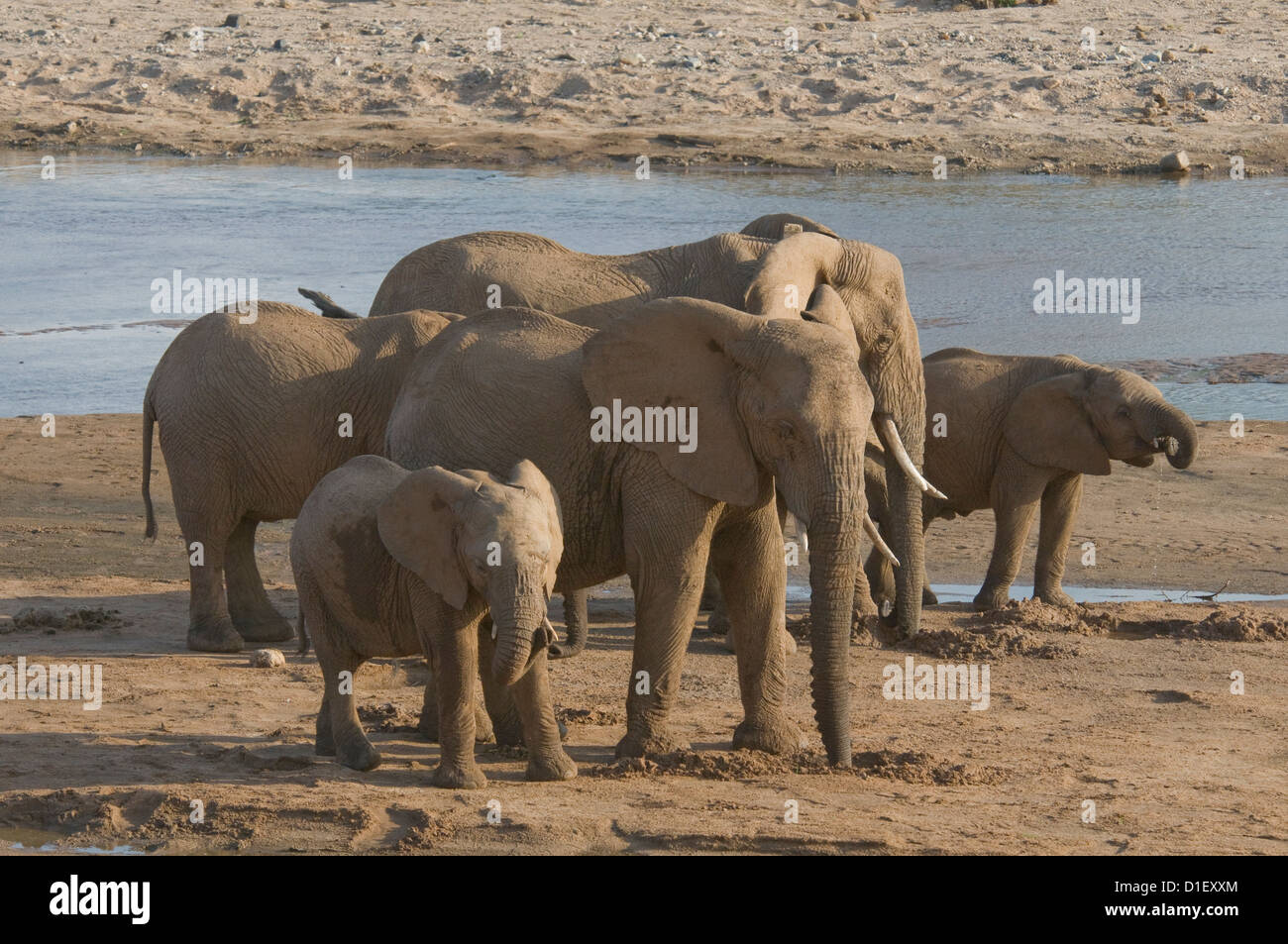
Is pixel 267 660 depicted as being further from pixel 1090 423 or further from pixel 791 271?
pixel 1090 423

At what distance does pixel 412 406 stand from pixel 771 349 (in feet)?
5.55

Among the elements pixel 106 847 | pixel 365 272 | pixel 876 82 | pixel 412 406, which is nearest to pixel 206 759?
pixel 106 847

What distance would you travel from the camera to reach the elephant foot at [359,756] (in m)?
8.06

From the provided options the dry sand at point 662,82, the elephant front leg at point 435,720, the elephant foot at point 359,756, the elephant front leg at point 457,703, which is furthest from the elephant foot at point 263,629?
the dry sand at point 662,82

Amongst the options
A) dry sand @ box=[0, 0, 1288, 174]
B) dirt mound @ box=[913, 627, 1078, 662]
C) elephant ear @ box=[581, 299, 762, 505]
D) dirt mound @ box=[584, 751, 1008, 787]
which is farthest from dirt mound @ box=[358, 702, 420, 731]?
dry sand @ box=[0, 0, 1288, 174]

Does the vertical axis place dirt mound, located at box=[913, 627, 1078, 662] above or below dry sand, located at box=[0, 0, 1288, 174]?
below

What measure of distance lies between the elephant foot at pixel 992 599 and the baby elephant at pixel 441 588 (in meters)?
4.21

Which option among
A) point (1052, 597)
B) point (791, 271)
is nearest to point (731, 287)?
point (791, 271)

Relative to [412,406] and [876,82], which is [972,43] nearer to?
[876,82]

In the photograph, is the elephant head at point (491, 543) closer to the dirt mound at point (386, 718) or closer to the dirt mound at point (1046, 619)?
the dirt mound at point (386, 718)

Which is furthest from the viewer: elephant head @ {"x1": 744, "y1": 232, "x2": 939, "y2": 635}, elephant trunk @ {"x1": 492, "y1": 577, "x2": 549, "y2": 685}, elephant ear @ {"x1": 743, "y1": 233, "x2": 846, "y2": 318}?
elephant head @ {"x1": 744, "y1": 232, "x2": 939, "y2": 635}

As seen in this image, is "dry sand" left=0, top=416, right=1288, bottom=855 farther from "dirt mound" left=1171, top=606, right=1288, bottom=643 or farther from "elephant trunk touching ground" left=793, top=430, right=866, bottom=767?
"elephant trunk touching ground" left=793, top=430, right=866, bottom=767

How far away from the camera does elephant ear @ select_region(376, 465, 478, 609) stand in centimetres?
748

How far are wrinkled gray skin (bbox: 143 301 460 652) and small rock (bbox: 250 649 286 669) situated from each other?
375mm
